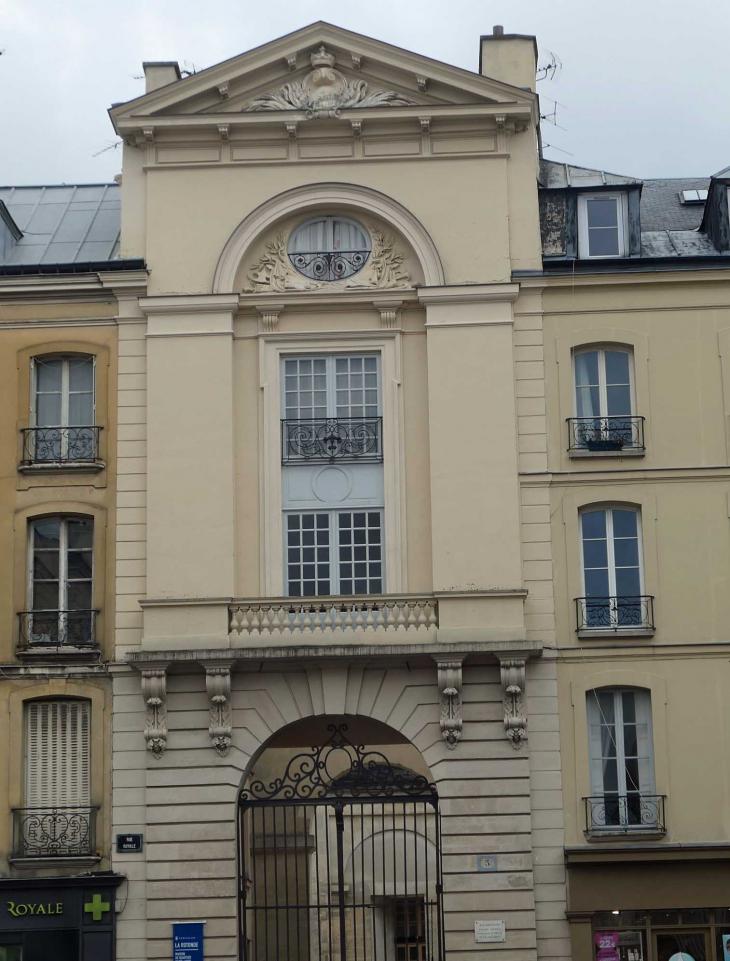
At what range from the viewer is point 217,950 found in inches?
990

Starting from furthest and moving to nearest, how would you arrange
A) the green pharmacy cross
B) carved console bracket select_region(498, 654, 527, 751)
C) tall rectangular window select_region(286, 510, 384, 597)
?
tall rectangular window select_region(286, 510, 384, 597) < carved console bracket select_region(498, 654, 527, 751) < the green pharmacy cross

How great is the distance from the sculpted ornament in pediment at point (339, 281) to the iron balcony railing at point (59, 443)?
4.05 m

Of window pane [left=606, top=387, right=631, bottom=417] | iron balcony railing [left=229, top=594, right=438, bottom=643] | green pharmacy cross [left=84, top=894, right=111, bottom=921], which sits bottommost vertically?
green pharmacy cross [left=84, top=894, right=111, bottom=921]

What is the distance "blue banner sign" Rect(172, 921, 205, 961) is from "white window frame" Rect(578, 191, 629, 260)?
14.2 m

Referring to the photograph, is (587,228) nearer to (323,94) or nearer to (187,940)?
(323,94)

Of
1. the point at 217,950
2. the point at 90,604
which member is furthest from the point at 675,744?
the point at 90,604

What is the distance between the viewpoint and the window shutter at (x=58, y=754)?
2620cm

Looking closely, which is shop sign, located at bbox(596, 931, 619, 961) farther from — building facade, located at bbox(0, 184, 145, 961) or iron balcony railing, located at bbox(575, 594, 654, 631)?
building facade, located at bbox(0, 184, 145, 961)

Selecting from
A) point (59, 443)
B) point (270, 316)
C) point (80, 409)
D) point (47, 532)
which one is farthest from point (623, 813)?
point (80, 409)

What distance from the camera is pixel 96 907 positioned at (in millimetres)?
25312

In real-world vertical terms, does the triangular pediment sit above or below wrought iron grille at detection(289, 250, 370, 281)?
above

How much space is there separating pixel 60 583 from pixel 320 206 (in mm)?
8638

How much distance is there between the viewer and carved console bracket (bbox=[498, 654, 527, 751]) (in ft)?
83.9

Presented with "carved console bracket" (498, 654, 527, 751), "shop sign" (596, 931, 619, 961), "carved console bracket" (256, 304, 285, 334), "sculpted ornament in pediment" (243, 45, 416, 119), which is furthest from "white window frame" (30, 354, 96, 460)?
"shop sign" (596, 931, 619, 961)
